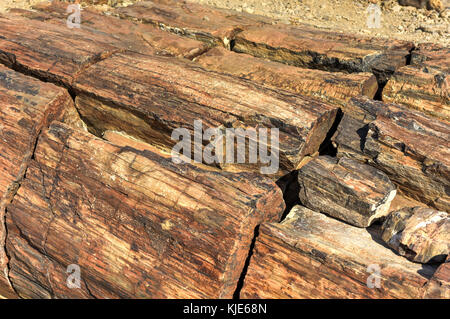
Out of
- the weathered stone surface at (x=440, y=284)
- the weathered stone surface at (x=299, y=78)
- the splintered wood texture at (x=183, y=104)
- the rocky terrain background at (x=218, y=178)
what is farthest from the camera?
the weathered stone surface at (x=299, y=78)

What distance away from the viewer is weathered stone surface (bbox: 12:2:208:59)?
17.0 feet

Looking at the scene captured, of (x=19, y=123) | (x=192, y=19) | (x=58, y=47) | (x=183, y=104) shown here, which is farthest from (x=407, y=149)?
(x=192, y=19)

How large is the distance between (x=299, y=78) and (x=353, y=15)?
4.81 m

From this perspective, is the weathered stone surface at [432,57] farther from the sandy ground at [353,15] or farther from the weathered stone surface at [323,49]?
the sandy ground at [353,15]

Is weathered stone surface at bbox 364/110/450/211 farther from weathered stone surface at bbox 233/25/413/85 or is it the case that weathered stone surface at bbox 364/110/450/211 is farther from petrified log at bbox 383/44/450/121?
weathered stone surface at bbox 233/25/413/85

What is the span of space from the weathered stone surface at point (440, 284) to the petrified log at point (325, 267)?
0.05 m

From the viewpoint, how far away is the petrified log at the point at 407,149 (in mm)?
3418

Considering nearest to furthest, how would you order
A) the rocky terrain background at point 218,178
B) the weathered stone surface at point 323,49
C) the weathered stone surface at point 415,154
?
the rocky terrain background at point 218,178
the weathered stone surface at point 415,154
the weathered stone surface at point 323,49

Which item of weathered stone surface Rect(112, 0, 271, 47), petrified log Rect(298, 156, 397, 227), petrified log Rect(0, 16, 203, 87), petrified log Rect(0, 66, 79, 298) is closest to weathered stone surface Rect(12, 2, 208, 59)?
petrified log Rect(0, 16, 203, 87)

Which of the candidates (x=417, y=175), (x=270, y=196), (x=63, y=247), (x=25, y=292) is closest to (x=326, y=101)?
(x=417, y=175)

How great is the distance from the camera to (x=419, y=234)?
2.98m

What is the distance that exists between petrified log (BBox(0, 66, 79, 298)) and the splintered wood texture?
13.5 inches

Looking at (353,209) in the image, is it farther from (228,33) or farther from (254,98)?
(228,33)

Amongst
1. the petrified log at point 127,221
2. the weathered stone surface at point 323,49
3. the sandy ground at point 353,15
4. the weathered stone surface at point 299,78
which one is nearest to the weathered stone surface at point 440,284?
the petrified log at point 127,221
